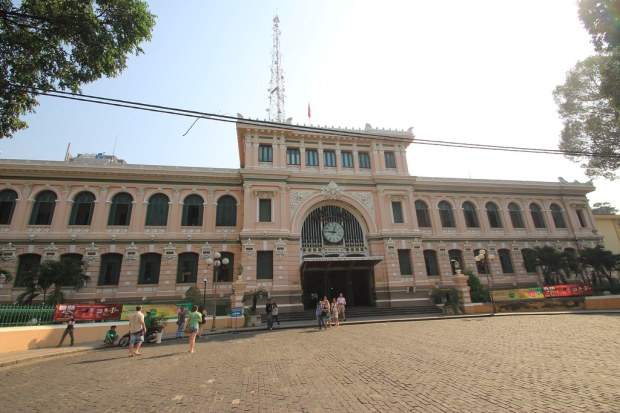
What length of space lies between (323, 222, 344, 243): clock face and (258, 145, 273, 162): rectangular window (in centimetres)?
767

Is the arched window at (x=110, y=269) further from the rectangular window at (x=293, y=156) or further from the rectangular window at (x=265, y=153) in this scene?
the rectangular window at (x=293, y=156)

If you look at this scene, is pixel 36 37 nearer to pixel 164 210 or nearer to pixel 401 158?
pixel 164 210

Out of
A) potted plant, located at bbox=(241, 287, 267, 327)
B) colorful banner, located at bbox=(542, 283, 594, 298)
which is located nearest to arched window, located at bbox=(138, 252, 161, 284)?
potted plant, located at bbox=(241, 287, 267, 327)

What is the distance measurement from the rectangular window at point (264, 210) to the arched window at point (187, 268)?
6043mm

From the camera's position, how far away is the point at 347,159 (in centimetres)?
2764

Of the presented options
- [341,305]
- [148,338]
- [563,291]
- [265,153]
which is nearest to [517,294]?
[563,291]

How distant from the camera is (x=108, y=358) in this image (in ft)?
34.7

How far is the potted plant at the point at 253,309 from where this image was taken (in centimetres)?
1878

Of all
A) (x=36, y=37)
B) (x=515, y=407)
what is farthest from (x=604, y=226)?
(x=36, y=37)

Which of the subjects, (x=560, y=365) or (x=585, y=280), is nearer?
(x=560, y=365)

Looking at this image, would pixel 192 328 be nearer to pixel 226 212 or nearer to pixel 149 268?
pixel 149 268

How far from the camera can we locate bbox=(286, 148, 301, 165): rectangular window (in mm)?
26281

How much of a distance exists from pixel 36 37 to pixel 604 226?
177 feet

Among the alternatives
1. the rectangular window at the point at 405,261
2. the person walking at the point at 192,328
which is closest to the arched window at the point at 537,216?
the rectangular window at the point at 405,261
